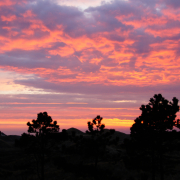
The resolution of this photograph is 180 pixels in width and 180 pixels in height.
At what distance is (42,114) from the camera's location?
35906 mm

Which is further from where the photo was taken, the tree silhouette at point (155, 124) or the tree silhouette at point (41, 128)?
the tree silhouette at point (41, 128)

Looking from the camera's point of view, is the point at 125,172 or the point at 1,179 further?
the point at 125,172

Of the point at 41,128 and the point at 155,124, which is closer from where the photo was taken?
the point at 155,124

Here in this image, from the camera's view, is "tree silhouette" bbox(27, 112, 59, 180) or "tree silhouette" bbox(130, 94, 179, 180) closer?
"tree silhouette" bbox(130, 94, 179, 180)

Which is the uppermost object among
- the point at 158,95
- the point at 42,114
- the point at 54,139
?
the point at 158,95

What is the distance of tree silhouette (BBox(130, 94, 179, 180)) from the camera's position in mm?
28609

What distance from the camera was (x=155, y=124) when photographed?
2945cm

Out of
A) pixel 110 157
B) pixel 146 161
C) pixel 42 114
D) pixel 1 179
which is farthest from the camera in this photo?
pixel 110 157

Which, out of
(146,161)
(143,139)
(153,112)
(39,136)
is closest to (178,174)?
(146,161)

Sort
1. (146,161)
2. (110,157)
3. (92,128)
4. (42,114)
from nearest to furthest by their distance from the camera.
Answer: (146,161)
(42,114)
(92,128)
(110,157)

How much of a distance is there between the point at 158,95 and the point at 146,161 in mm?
10349

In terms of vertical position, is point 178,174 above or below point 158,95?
below

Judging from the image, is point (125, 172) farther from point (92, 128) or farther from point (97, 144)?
point (92, 128)

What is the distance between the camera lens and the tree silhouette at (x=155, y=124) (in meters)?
28.6
